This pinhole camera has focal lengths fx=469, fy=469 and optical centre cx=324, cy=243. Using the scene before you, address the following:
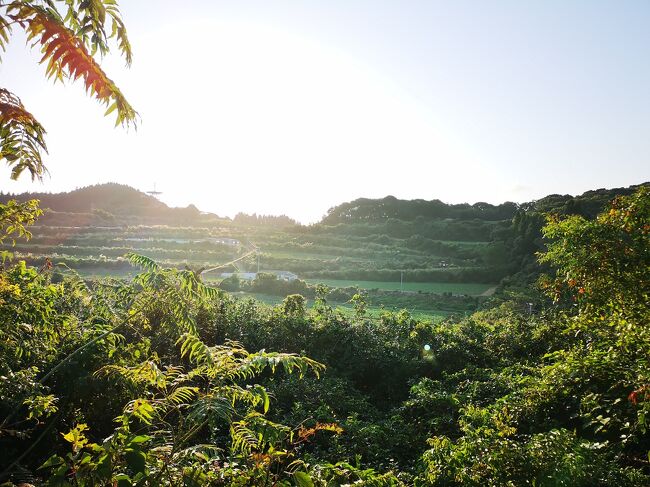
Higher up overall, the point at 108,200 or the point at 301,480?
the point at 108,200

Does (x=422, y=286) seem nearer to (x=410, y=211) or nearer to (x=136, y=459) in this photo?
(x=410, y=211)

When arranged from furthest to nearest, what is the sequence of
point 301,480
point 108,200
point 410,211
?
point 410,211, point 108,200, point 301,480

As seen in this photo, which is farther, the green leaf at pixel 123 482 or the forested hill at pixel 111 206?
the forested hill at pixel 111 206

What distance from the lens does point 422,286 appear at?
123ft

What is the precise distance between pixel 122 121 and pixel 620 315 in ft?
15.0

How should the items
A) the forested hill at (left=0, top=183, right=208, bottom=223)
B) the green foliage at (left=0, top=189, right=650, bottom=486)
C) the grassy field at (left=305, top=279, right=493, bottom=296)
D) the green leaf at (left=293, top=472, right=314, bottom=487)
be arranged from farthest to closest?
the forested hill at (left=0, top=183, right=208, bottom=223), the grassy field at (left=305, top=279, right=493, bottom=296), the green foliage at (left=0, top=189, right=650, bottom=486), the green leaf at (left=293, top=472, right=314, bottom=487)

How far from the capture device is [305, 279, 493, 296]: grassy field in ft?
116

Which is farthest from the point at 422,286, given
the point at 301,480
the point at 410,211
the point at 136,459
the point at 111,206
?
the point at 136,459

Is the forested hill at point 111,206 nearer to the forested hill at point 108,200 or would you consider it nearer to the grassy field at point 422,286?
the forested hill at point 108,200

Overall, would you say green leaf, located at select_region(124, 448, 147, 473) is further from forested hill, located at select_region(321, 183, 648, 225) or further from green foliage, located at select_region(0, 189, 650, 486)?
forested hill, located at select_region(321, 183, 648, 225)

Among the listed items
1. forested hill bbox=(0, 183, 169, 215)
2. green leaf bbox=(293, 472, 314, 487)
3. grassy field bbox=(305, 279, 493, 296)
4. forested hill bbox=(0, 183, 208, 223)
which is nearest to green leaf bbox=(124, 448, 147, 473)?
green leaf bbox=(293, 472, 314, 487)

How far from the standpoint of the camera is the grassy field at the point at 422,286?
35281 mm

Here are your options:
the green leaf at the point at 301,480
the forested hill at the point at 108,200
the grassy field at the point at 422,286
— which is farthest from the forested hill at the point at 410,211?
the green leaf at the point at 301,480

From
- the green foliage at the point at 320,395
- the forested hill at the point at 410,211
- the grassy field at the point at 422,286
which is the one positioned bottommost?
the grassy field at the point at 422,286
